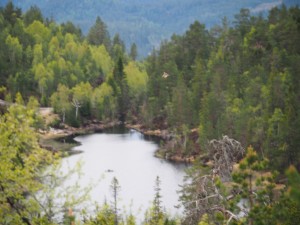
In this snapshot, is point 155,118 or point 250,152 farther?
point 155,118

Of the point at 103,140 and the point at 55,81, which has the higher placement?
the point at 55,81

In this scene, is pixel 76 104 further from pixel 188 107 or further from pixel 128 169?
pixel 128 169

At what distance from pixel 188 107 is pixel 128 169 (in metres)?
28.9

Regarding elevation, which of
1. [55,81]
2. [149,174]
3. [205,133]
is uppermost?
[55,81]

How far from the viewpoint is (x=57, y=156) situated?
17875 millimetres

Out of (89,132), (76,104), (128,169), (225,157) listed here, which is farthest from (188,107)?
(225,157)

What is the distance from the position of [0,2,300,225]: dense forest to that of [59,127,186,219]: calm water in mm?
3159

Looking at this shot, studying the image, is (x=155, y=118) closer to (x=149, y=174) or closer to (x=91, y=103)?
(x=91, y=103)

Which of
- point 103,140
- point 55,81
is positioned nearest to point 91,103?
point 55,81

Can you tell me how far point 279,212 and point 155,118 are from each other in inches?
4318

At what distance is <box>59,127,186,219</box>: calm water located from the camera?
63.3 meters

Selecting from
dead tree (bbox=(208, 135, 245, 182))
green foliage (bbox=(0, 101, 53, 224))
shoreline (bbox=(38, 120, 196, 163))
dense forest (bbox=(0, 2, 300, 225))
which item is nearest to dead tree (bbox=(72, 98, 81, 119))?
dense forest (bbox=(0, 2, 300, 225))

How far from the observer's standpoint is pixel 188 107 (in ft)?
351

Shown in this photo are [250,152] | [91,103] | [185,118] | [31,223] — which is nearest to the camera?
[31,223]
